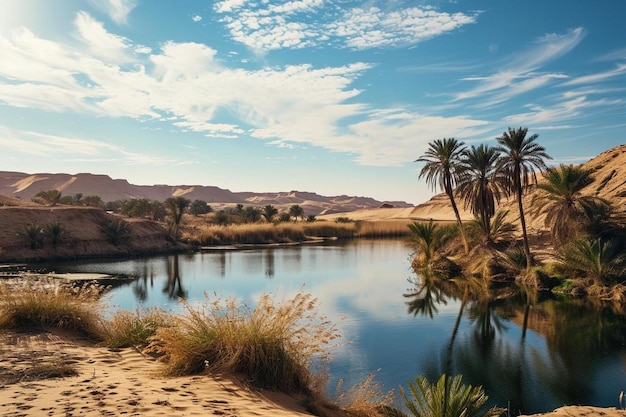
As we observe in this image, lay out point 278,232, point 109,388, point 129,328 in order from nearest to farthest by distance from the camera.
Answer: point 109,388 → point 129,328 → point 278,232

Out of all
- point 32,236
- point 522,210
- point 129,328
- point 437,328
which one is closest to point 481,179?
point 522,210

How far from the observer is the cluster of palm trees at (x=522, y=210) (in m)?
22.3

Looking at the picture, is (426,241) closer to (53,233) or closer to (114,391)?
(53,233)

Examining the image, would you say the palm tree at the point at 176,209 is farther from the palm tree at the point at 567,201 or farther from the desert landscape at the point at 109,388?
the desert landscape at the point at 109,388

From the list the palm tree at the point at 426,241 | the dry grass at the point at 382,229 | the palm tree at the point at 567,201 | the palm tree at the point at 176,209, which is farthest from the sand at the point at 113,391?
the dry grass at the point at 382,229

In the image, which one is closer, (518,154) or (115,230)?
(518,154)

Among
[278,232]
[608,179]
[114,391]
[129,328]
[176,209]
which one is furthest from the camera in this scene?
[278,232]

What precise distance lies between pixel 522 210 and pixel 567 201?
7.46ft

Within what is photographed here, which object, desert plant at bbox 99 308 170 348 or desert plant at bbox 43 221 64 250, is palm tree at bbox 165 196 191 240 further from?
desert plant at bbox 99 308 170 348

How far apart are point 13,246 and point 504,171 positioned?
110 ft

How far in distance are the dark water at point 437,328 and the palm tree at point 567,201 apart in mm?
5109

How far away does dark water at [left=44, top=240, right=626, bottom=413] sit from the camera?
10023 mm

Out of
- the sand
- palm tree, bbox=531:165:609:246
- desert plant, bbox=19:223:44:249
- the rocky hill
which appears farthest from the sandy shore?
desert plant, bbox=19:223:44:249

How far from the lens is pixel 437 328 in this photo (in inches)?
610
